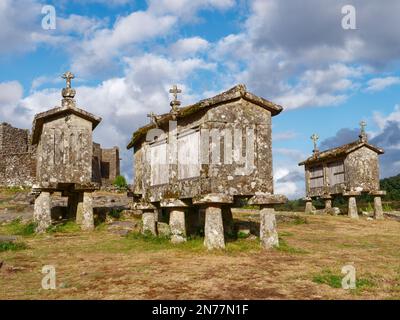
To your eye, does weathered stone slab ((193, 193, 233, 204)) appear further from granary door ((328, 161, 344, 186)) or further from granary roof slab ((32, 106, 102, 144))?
granary door ((328, 161, 344, 186))

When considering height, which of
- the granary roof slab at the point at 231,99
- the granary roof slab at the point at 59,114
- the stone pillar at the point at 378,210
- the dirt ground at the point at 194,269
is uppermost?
the granary roof slab at the point at 59,114

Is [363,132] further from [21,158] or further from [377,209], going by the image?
[21,158]

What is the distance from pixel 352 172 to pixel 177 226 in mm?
15228

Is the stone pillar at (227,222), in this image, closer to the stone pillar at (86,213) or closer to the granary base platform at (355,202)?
the stone pillar at (86,213)

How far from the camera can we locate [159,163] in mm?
13102

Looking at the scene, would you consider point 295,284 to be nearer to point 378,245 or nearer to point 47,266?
point 47,266

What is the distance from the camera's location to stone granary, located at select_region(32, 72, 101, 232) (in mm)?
15086

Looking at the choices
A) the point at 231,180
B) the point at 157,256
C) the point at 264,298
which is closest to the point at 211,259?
the point at 157,256

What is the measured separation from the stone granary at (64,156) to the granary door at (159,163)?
3283mm

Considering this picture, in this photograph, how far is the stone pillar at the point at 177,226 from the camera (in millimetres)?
11680

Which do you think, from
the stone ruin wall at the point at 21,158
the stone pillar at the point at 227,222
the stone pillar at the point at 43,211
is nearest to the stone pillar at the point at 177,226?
the stone pillar at the point at 227,222
